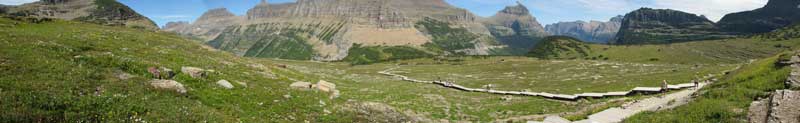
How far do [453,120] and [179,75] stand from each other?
59.8 ft

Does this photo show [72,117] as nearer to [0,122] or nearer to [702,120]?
[0,122]

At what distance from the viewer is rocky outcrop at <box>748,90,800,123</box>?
53.5 ft

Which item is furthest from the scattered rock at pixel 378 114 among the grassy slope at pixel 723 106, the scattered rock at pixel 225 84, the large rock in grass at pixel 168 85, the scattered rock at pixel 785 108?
the scattered rock at pixel 785 108

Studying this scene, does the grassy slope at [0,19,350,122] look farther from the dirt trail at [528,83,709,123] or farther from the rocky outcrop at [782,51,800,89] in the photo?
the rocky outcrop at [782,51,800,89]

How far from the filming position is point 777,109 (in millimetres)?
17125

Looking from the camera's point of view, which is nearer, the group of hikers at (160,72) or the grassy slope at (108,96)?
the grassy slope at (108,96)

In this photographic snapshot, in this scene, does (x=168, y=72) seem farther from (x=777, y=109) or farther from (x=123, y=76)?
(x=777, y=109)

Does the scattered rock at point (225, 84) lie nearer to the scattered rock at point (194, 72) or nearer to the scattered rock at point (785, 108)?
the scattered rock at point (194, 72)

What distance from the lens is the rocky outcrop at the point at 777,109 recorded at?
53.5ft

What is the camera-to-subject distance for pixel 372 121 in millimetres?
22266

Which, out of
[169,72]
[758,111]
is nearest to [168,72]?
[169,72]

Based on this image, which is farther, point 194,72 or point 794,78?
point 194,72

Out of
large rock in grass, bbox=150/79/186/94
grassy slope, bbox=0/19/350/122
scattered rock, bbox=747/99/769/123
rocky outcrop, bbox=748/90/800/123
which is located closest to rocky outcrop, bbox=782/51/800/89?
scattered rock, bbox=747/99/769/123

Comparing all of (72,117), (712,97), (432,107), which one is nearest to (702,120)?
(712,97)
